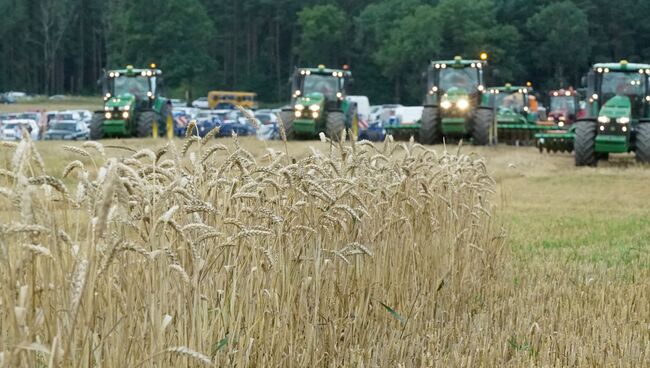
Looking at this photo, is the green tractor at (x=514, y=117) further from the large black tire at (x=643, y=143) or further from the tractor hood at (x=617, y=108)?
the large black tire at (x=643, y=143)

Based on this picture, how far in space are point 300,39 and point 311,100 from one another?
67786mm

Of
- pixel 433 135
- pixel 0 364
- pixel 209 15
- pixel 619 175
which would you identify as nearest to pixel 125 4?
pixel 209 15

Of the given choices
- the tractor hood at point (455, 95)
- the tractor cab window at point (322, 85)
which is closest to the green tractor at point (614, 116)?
the tractor hood at point (455, 95)

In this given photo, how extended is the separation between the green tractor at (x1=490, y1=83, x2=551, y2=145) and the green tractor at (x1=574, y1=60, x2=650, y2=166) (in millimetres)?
6816

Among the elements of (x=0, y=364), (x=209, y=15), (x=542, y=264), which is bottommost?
(x=542, y=264)

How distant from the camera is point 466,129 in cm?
2905

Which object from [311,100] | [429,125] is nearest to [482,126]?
[429,125]

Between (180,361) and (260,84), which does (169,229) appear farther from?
(260,84)

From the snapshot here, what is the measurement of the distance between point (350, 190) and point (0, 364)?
9.56 feet

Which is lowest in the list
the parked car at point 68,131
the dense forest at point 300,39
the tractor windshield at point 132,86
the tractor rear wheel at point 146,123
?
the parked car at point 68,131

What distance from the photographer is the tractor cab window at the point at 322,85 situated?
31297 mm

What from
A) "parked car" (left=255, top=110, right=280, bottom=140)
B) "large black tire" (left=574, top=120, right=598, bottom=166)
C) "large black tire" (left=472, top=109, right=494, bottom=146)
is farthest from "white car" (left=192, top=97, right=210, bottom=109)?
"large black tire" (left=574, top=120, right=598, bottom=166)

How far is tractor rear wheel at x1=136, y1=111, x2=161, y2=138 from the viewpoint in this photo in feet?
99.9

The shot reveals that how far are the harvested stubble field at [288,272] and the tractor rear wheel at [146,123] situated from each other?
21786mm
